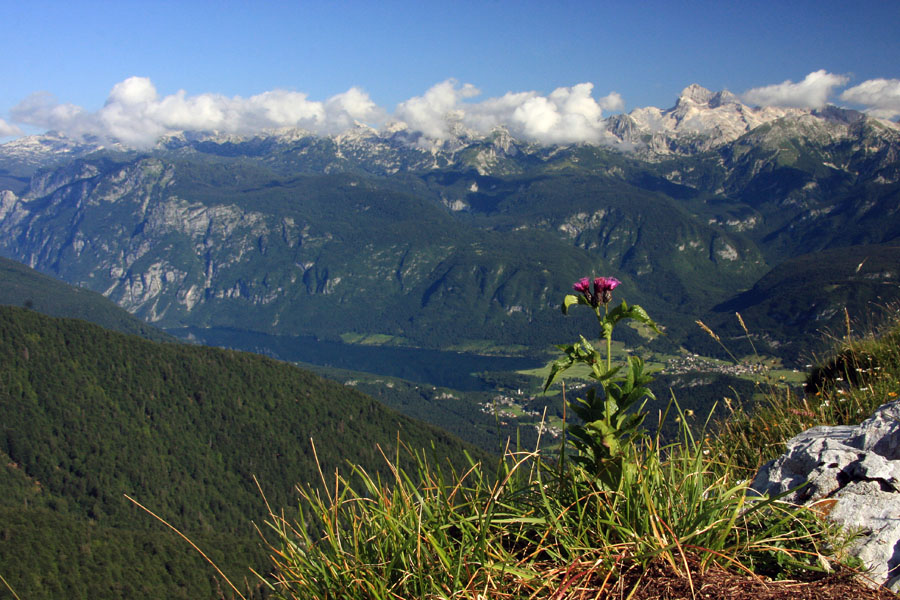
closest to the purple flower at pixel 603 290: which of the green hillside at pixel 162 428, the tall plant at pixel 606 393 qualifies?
the tall plant at pixel 606 393

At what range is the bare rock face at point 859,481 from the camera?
3695 mm

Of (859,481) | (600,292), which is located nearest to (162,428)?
(600,292)

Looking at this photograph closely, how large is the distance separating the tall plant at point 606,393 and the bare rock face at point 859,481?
4.20 ft

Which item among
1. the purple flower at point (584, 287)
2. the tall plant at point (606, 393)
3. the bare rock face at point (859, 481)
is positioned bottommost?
the bare rock face at point (859, 481)

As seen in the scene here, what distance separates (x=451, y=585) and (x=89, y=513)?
153266 mm

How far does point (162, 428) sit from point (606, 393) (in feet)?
577

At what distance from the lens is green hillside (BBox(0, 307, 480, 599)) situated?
5325 inches

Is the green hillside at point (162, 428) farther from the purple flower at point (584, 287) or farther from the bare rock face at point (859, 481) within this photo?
the purple flower at point (584, 287)

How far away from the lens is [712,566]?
3.58 meters

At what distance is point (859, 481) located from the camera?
4117 millimetres

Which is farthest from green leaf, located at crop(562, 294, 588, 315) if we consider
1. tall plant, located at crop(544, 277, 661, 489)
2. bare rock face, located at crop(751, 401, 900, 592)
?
bare rock face, located at crop(751, 401, 900, 592)

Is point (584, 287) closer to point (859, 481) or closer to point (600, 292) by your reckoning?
point (600, 292)

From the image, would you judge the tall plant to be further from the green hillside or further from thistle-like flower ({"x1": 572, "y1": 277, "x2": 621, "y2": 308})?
the green hillside

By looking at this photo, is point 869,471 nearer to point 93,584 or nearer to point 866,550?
point 866,550
